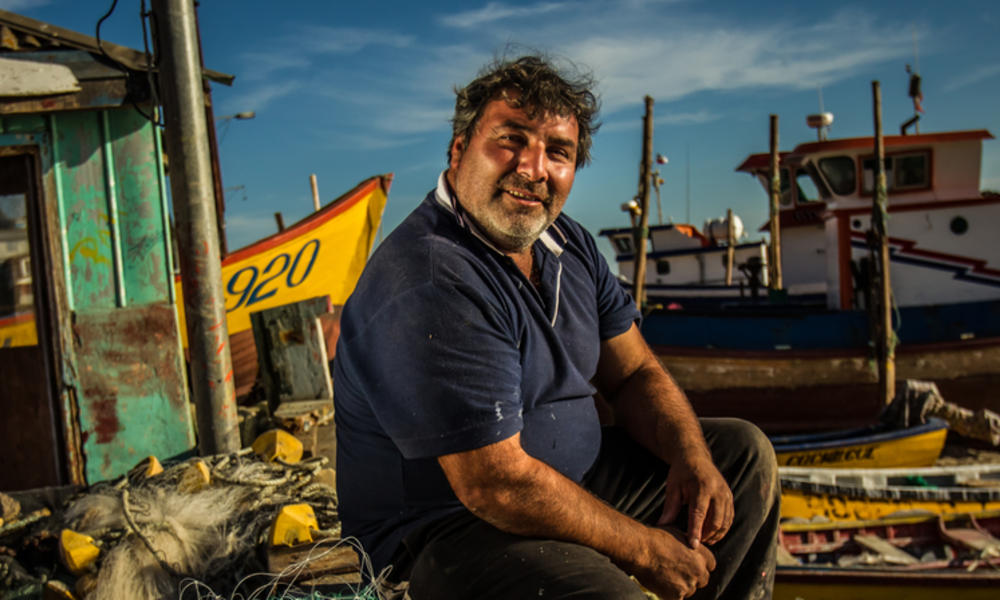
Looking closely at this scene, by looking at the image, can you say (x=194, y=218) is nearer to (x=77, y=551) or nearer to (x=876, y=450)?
(x=77, y=551)

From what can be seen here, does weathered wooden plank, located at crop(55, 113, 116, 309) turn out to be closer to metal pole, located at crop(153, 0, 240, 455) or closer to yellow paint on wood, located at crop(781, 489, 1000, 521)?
metal pole, located at crop(153, 0, 240, 455)

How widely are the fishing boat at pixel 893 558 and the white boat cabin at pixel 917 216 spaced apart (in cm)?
669

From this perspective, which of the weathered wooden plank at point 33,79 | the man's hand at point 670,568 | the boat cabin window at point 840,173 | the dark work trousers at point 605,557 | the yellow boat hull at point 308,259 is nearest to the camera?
the dark work trousers at point 605,557

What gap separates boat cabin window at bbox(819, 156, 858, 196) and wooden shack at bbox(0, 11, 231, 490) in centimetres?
1056

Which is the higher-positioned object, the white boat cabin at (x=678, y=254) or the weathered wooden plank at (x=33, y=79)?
the weathered wooden plank at (x=33, y=79)

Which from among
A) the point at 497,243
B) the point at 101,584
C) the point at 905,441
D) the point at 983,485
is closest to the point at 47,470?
the point at 101,584

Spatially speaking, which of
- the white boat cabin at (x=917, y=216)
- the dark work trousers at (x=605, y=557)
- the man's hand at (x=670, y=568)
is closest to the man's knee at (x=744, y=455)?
the dark work trousers at (x=605, y=557)

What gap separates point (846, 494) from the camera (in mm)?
5941

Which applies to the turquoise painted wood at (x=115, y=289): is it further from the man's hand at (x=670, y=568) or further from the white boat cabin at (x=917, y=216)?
the white boat cabin at (x=917, y=216)

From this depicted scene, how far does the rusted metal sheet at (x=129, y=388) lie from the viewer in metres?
4.70

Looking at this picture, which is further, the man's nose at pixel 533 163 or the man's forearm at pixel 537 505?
the man's nose at pixel 533 163

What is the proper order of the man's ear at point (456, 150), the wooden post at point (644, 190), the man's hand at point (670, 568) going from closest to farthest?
the man's hand at point (670, 568)
the man's ear at point (456, 150)
the wooden post at point (644, 190)

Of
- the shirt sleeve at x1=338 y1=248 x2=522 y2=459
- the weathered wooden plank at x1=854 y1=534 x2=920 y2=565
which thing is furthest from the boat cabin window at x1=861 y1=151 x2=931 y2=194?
the shirt sleeve at x1=338 y1=248 x2=522 y2=459

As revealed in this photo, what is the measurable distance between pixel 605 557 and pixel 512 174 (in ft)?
3.51
